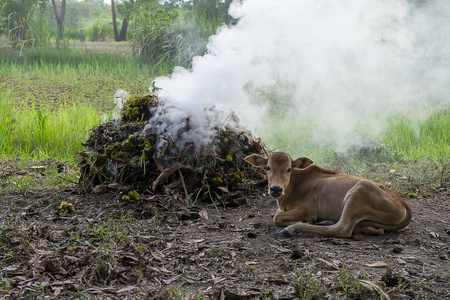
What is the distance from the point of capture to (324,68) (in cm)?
909

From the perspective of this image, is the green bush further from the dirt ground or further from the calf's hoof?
the calf's hoof

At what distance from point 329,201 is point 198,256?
1.51 metres

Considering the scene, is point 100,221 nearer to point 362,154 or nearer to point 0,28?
point 362,154

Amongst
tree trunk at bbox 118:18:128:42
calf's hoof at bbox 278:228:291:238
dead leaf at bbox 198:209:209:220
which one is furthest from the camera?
tree trunk at bbox 118:18:128:42

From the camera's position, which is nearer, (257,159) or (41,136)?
(257,159)

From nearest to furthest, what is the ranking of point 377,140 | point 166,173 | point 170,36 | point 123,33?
point 166,173
point 377,140
point 170,36
point 123,33

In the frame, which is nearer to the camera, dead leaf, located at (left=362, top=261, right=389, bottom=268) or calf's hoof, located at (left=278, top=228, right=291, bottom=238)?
dead leaf, located at (left=362, top=261, right=389, bottom=268)

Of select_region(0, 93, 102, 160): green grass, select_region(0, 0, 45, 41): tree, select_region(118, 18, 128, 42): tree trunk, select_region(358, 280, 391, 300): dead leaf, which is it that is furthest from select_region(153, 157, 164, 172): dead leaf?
select_region(118, 18, 128, 42): tree trunk

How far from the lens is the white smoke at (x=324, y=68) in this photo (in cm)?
657

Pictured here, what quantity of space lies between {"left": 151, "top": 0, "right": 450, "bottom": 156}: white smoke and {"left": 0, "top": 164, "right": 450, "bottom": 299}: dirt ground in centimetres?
151

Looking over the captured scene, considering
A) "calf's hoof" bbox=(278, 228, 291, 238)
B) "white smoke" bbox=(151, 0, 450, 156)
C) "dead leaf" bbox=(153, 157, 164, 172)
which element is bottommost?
"calf's hoof" bbox=(278, 228, 291, 238)

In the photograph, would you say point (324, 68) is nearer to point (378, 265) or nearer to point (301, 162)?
point (301, 162)

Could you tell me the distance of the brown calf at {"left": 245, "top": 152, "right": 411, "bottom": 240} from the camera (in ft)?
14.3

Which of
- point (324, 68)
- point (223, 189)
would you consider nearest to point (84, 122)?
point (324, 68)
